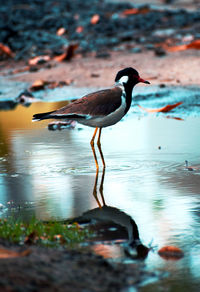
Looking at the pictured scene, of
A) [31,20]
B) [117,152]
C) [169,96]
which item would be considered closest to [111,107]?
[117,152]

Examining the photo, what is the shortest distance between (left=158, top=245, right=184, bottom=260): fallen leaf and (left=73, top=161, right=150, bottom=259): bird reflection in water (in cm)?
11

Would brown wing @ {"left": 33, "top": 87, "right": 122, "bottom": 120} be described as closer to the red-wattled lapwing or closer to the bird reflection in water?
the red-wattled lapwing

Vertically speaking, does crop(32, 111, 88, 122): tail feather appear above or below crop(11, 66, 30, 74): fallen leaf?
above

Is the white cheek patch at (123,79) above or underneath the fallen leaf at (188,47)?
above

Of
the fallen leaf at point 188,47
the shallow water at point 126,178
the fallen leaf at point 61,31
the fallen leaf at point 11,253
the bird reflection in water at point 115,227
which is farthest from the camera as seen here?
the fallen leaf at point 61,31

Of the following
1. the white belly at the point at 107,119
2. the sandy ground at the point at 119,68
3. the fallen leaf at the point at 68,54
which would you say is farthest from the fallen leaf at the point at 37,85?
the white belly at the point at 107,119

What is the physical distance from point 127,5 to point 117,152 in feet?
39.9

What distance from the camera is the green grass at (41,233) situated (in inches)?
170

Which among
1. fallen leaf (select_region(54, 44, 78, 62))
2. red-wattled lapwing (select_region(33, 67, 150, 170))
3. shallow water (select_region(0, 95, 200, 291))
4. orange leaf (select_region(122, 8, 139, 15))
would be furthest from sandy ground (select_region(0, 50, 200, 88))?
red-wattled lapwing (select_region(33, 67, 150, 170))

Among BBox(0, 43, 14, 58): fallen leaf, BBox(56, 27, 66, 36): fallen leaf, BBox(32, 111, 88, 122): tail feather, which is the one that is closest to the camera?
BBox(32, 111, 88, 122): tail feather

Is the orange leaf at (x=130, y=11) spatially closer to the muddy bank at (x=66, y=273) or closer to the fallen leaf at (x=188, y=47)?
the fallen leaf at (x=188, y=47)

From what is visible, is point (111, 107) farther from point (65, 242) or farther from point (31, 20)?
point (31, 20)

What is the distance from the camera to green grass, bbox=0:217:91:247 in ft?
14.2

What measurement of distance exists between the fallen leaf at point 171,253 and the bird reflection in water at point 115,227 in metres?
0.11
